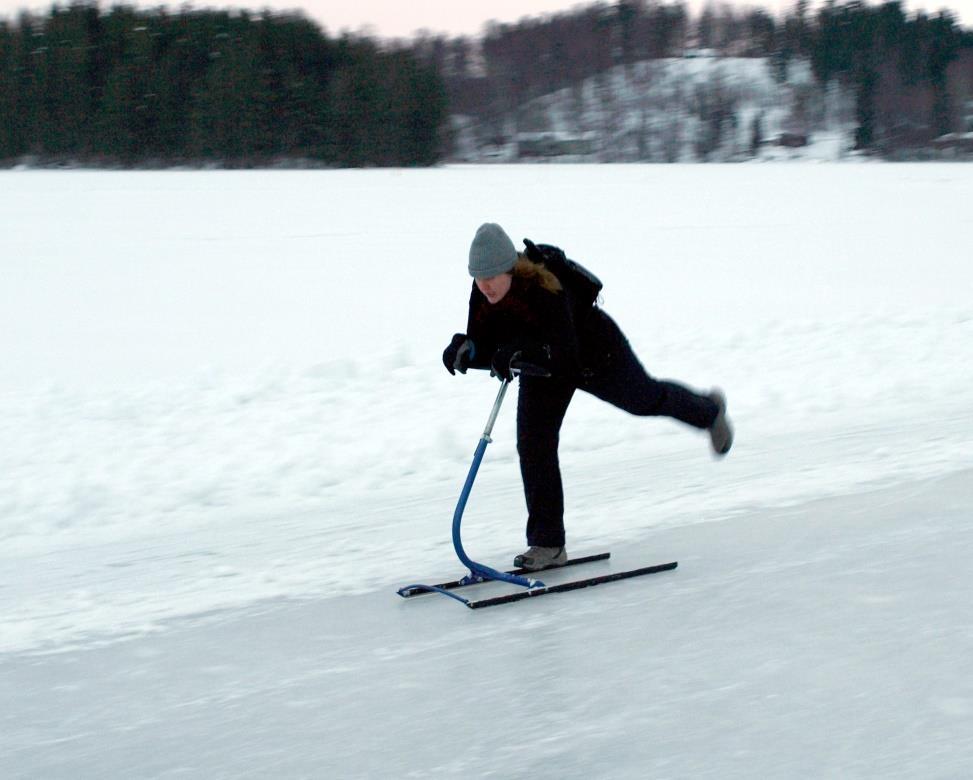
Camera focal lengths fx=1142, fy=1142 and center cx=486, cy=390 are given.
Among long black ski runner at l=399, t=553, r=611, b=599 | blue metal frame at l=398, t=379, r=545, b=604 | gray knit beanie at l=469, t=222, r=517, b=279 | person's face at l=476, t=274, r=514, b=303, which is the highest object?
gray knit beanie at l=469, t=222, r=517, b=279

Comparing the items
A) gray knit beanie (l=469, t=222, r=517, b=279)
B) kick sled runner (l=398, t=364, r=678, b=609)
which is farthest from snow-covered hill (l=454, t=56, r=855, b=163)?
gray knit beanie (l=469, t=222, r=517, b=279)

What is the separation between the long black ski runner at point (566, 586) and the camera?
3.53m

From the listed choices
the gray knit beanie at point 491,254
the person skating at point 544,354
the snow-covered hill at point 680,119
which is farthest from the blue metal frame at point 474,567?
the snow-covered hill at point 680,119

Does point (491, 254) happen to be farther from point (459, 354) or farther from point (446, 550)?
point (446, 550)

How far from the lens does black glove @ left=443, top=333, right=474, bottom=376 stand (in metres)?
3.63

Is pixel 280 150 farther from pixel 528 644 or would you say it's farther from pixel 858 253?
pixel 528 644

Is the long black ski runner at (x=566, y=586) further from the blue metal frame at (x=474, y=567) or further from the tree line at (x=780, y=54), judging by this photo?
the tree line at (x=780, y=54)

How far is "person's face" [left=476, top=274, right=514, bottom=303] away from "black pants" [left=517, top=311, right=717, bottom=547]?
0.39m

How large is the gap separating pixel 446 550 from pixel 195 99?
32388 millimetres

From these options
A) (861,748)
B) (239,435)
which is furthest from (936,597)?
(239,435)

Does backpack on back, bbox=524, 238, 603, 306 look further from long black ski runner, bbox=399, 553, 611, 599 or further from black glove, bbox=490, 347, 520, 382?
long black ski runner, bbox=399, 553, 611, 599

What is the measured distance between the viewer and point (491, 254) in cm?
338

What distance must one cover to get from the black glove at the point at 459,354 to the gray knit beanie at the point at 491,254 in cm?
31

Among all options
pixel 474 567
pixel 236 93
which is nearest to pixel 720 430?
pixel 474 567
